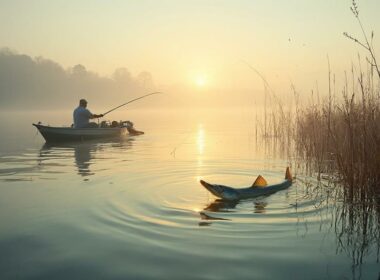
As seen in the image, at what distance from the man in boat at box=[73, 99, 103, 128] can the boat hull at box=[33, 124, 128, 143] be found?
1.01 ft

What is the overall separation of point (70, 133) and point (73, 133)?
6.1 inches

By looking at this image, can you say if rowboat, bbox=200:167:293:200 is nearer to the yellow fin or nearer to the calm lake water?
the yellow fin

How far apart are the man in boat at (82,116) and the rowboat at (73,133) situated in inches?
12.1

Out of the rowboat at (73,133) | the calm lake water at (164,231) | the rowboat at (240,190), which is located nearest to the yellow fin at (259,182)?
the rowboat at (240,190)

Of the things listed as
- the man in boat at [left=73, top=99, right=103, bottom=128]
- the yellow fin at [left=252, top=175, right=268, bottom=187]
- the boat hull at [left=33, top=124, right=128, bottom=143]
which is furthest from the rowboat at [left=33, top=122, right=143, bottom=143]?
the yellow fin at [left=252, top=175, right=268, bottom=187]

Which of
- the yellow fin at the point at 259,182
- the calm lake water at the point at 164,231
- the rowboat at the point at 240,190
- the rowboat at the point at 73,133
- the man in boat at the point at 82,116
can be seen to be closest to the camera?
the calm lake water at the point at 164,231

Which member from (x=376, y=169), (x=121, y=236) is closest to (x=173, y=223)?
(x=121, y=236)

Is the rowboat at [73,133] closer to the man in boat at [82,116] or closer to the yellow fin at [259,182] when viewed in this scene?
the man in boat at [82,116]

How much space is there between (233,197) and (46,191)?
4.15 metres

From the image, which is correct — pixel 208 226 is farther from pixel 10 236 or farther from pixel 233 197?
pixel 10 236

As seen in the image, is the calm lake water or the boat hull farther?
the boat hull

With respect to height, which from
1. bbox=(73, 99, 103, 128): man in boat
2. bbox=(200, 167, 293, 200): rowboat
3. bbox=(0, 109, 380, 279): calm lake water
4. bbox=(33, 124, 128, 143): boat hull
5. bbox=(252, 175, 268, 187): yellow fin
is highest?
bbox=(73, 99, 103, 128): man in boat

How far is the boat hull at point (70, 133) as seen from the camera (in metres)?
20.8

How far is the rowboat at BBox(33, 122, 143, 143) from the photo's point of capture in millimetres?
20844
